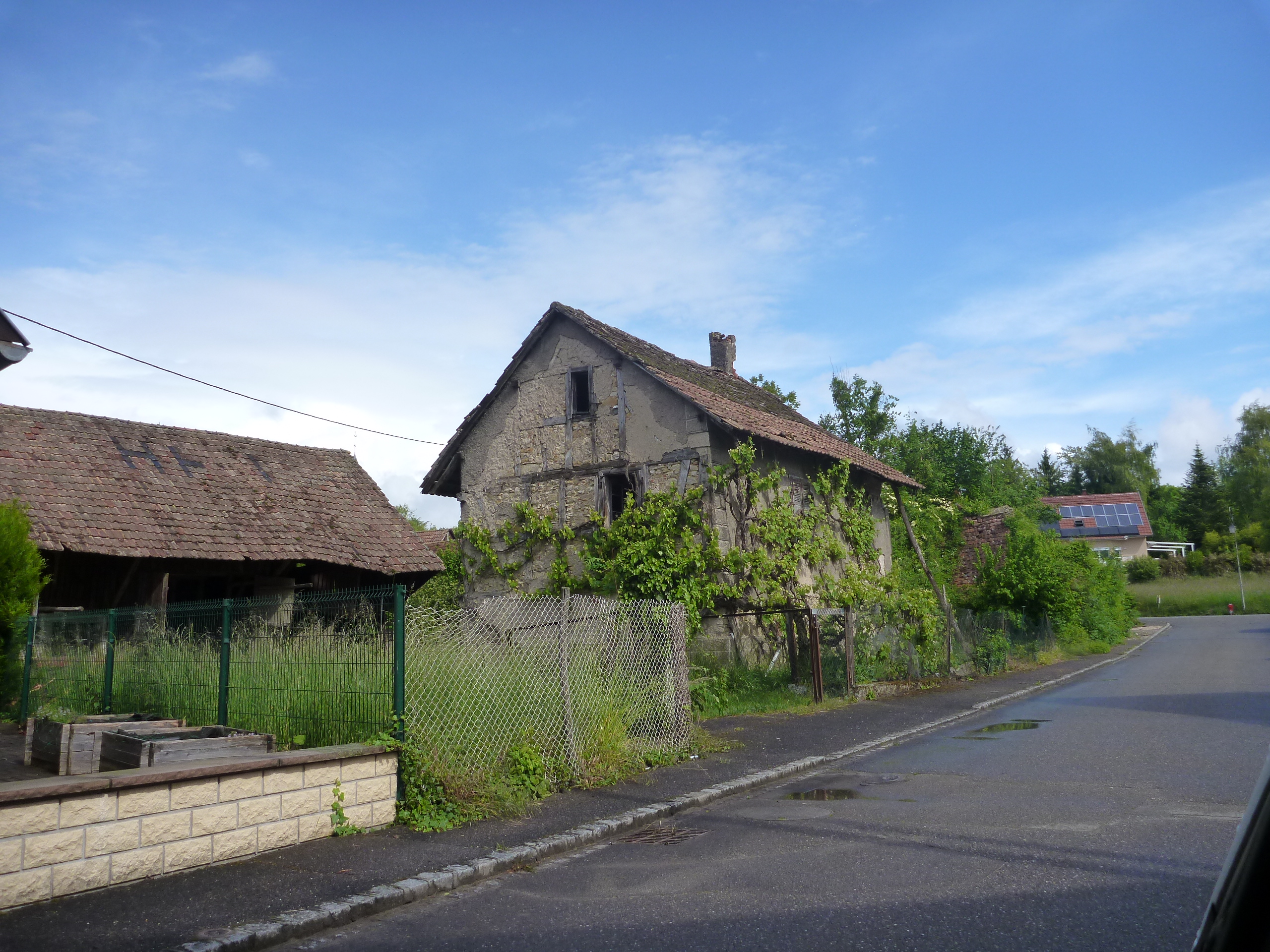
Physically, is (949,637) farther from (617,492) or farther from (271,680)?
(271,680)

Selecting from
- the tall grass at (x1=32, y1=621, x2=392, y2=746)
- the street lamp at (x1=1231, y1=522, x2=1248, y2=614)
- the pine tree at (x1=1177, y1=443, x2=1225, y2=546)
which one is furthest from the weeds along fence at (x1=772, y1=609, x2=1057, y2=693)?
the pine tree at (x1=1177, y1=443, x2=1225, y2=546)

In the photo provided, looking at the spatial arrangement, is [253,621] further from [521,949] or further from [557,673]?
[521,949]

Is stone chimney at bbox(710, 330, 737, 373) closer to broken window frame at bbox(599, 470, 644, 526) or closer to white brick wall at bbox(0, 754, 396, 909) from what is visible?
broken window frame at bbox(599, 470, 644, 526)

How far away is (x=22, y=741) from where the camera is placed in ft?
32.1

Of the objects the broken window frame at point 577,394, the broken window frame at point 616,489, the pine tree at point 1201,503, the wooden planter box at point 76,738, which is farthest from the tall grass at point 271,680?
the pine tree at point 1201,503

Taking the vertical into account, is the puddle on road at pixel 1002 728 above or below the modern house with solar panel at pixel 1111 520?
below

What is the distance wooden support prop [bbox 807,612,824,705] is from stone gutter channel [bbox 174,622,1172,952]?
519 centimetres

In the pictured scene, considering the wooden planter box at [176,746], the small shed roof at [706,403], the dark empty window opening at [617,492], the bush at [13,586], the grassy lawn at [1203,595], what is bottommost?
the grassy lawn at [1203,595]

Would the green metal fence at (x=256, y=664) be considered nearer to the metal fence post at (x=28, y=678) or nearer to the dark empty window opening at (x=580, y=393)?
the metal fence post at (x=28, y=678)

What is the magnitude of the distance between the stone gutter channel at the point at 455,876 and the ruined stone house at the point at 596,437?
8.58m

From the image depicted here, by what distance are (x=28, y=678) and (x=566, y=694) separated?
6.67 m

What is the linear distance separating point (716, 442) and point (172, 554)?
32.0 ft

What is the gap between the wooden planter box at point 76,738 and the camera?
23.5ft

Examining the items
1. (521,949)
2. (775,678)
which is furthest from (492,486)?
(521,949)
